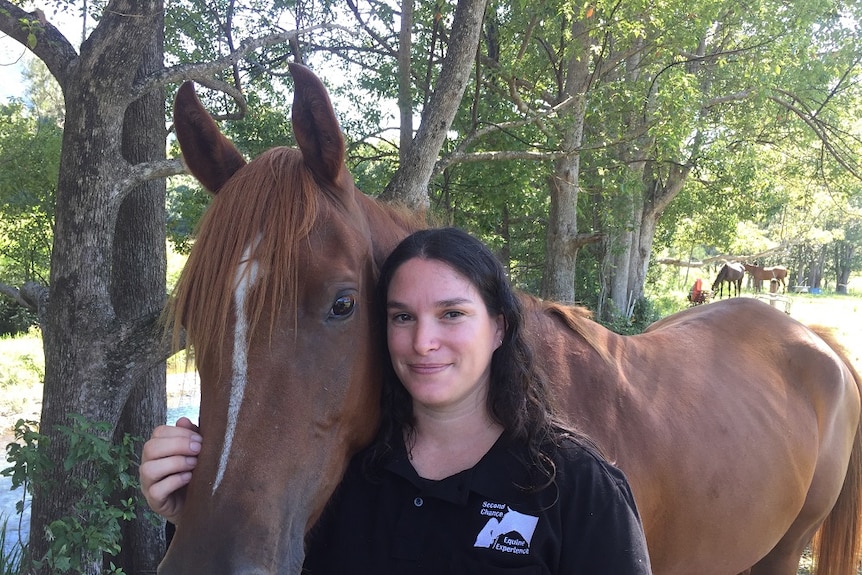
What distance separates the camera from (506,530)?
4.21 feet

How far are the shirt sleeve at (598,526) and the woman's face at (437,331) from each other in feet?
1.09

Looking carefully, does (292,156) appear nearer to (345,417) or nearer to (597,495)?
(345,417)

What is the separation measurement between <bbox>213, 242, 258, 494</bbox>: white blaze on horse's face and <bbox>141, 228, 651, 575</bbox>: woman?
124mm

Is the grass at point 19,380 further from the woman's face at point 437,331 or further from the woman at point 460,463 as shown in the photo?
the woman's face at point 437,331

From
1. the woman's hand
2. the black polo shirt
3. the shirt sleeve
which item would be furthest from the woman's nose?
the woman's hand

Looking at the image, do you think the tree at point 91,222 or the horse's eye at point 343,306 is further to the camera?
the tree at point 91,222

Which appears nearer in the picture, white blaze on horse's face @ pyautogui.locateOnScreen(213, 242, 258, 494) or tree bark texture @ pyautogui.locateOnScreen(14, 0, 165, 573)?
white blaze on horse's face @ pyautogui.locateOnScreen(213, 242, 258, 494)

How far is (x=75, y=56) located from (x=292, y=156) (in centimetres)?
234

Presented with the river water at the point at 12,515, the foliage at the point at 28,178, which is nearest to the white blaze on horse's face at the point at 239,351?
the river water at the point at 12,515

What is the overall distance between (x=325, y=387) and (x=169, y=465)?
0.37 m

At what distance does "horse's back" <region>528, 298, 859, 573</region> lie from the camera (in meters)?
2.18

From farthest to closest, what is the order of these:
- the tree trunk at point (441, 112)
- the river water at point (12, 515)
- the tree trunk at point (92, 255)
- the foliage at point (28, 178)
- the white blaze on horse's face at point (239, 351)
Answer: the foliage at point (28, 178) → the river water at point (12, 515) → the tree trunk at point (441, 112) → the tree trunk at point (92, 255) → the white blaze on horse's face at point (239, 351)

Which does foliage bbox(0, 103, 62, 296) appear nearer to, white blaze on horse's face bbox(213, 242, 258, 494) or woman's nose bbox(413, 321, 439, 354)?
white blaze on horse's face bbox(213, 242, 258, 494)

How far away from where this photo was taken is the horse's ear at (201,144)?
5.24 feet
